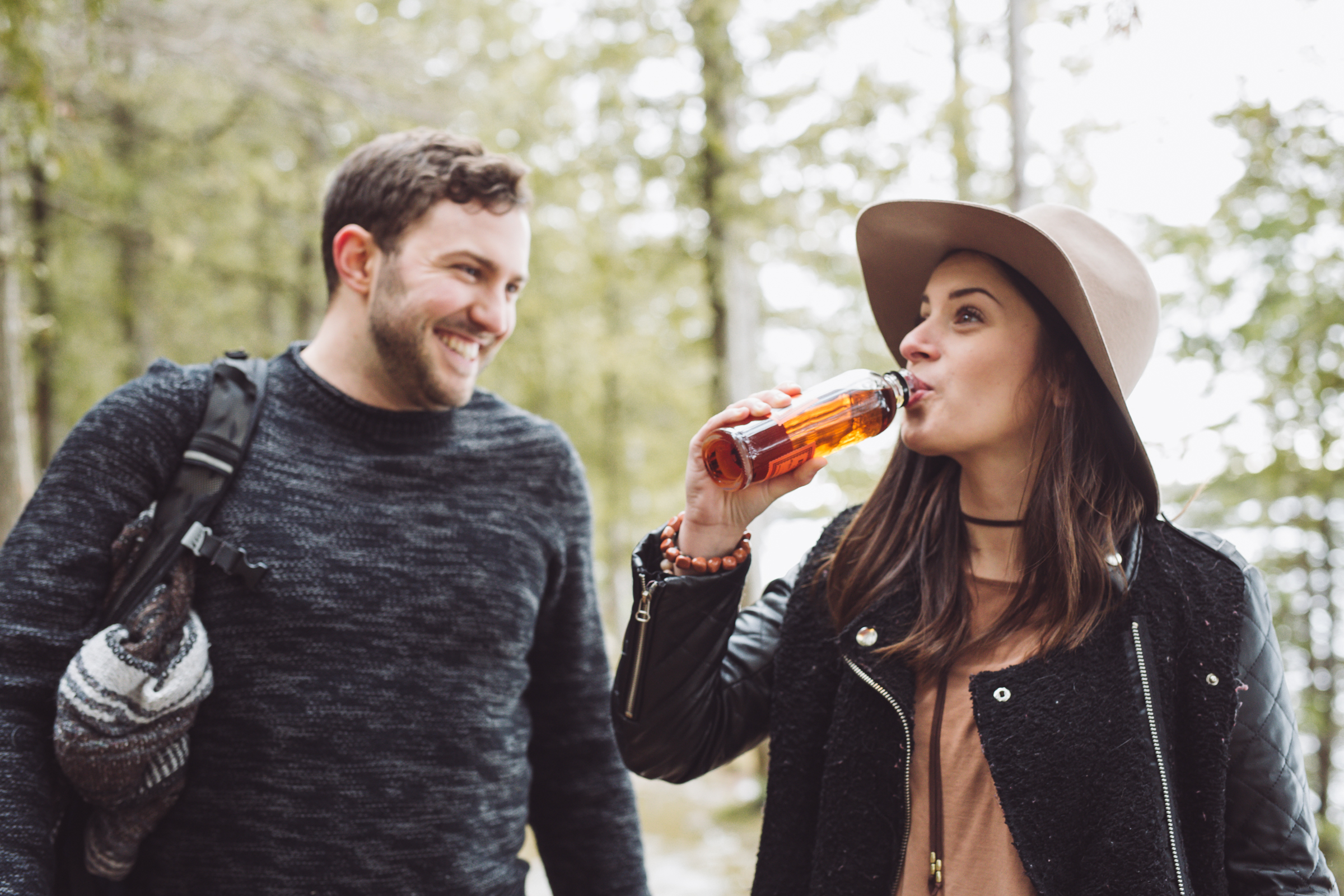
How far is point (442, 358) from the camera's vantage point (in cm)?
212

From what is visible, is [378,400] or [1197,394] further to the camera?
[1197,394]

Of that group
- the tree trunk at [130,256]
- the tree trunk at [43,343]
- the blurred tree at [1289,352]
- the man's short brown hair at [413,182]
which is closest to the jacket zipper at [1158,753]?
the man's short brown hair at [413,182]

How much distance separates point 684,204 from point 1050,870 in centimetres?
524

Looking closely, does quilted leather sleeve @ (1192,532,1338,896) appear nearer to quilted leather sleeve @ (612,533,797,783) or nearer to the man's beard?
quilted leather sleeve @ (612,533,797,783)

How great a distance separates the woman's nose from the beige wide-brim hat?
197 millimetres

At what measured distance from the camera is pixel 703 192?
5.97 m

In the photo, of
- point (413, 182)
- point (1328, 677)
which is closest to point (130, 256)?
point (413, 182)

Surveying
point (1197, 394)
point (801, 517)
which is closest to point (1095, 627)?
point (1197, 394)

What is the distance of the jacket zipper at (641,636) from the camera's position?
1.67m

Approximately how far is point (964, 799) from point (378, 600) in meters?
1.26

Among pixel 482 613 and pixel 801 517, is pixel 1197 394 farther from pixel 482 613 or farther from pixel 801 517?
pixel 482 613

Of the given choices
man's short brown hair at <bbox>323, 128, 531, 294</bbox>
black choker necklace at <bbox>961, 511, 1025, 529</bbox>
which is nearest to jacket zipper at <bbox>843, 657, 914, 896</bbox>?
black choker necklace at <bbox>961, 511, 1025, 529</bbox>

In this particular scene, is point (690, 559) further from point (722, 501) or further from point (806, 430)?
point (806, 430)

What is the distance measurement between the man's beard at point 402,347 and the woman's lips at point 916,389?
1061 mm
